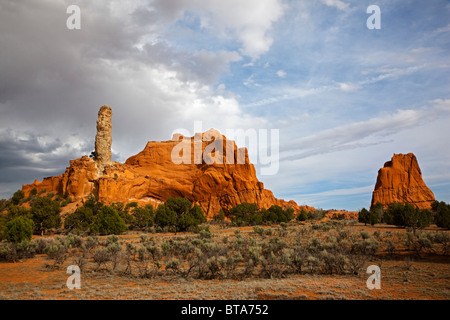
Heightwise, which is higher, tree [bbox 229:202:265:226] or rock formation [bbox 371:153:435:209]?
rock formation [bbox 371:153:435:209]

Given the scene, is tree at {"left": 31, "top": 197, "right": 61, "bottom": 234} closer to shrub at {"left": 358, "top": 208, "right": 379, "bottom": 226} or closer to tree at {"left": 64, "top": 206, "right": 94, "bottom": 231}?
tree at {"left": 64, "top": 206, "right": 94, "bottom": 231}

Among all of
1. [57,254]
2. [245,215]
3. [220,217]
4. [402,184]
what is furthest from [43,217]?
[402,184]

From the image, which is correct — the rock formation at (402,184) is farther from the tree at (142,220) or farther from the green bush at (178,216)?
the tree at (142,220)

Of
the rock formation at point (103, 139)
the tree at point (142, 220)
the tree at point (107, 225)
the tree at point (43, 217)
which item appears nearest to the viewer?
the tree at point (107, 225)

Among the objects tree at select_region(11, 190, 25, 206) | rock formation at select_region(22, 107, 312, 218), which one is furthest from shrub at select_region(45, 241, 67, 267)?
tree at select_region(11, 190, 25, 206)

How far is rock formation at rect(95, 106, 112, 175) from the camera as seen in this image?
200ft

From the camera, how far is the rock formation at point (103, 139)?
200 ft

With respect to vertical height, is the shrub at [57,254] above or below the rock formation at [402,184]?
below

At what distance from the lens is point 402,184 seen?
8112 cm

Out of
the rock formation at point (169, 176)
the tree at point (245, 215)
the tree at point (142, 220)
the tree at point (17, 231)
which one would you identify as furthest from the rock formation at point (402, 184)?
the tree at point (17, 231)

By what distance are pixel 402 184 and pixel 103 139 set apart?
9058cm

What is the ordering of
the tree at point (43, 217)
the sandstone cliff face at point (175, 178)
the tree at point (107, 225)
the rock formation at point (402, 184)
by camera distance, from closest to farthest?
the tree at point (107, 225)
the tree at point (43, 217)
the sandstone cliff face at point (175, 178)
the rock formation at point (402, 184)

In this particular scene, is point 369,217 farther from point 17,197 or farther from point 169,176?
point 17,197
